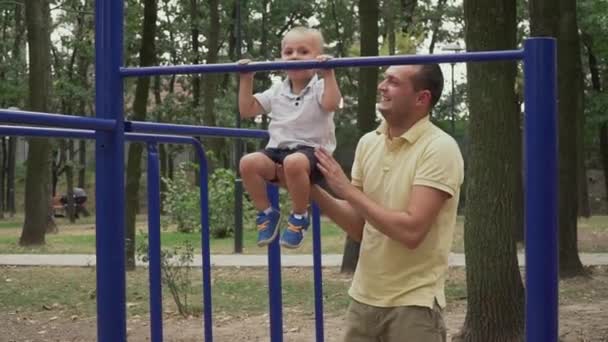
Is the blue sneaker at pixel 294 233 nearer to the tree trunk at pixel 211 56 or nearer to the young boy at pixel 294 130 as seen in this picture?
the young boy at pixel 294 130

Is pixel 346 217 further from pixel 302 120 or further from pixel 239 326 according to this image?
pixel 239 326

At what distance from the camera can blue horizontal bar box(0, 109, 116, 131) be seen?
2.78 m

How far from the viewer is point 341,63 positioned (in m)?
3.21

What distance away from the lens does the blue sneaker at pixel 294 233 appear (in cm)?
364

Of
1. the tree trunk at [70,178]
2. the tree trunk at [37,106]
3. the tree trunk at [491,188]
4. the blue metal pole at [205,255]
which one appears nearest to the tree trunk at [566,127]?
the tree trunk at [491,188]

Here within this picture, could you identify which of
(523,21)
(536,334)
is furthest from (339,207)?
(523,21)

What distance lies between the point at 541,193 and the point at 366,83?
806 centimetres

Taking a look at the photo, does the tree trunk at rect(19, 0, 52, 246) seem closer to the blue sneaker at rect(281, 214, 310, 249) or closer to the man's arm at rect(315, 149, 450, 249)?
the blue sneaker at rect(281, 214, 310, 249)

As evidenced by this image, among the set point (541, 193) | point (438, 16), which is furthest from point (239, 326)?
point (438, 16)

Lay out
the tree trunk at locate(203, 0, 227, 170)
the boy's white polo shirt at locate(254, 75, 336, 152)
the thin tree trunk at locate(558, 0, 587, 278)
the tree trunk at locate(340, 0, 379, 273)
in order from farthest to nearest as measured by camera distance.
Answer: the tree trunk at locate(203, 0, 227, 170) < the tree trunk at locate(340, 0, 379, 273) < the thin tree trunk at locate(558, 0, 587, 278) < the boy's white polo shirt at locate(254, 75, 336, 152)

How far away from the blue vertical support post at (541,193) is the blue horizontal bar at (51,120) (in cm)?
133

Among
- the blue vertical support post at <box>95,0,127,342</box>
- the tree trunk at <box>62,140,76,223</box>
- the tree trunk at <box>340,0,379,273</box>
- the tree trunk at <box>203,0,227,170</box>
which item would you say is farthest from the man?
the tree trunk at <box>62,140,76,223</box>

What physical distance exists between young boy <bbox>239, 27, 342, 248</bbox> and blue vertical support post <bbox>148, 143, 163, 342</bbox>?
624 mm

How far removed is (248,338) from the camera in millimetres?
7465
